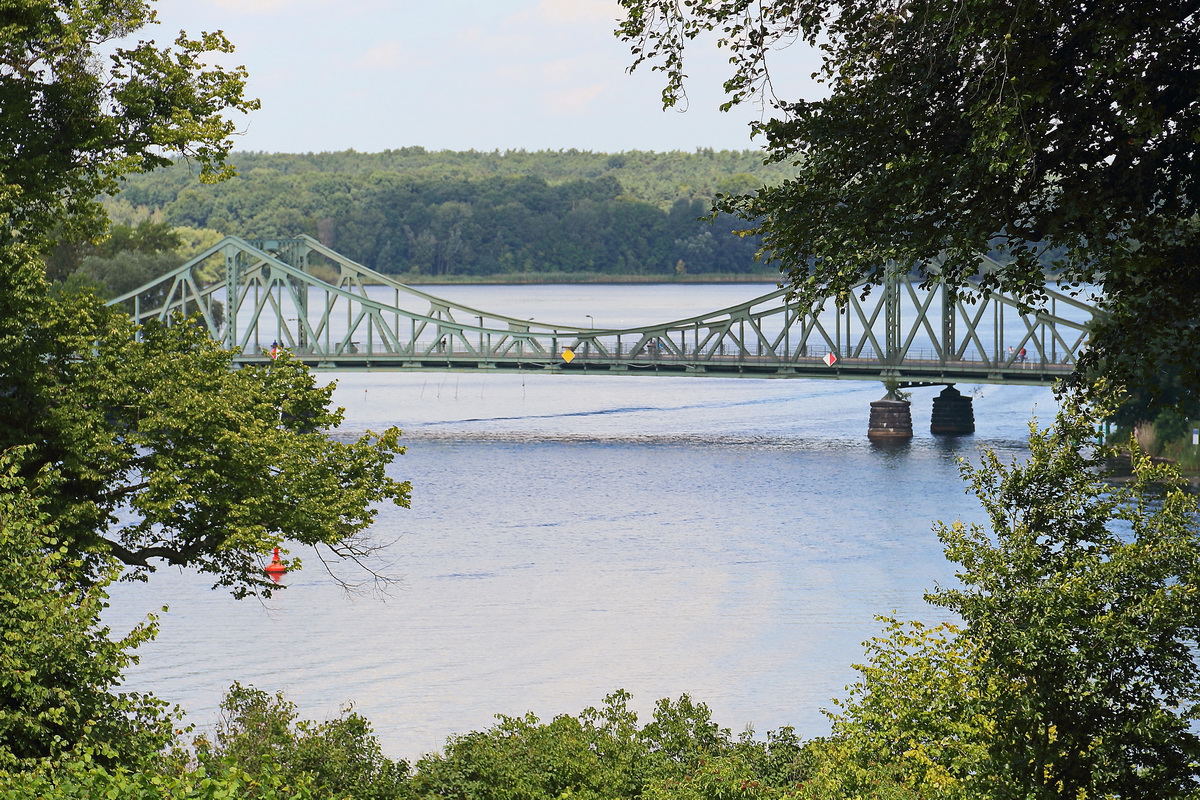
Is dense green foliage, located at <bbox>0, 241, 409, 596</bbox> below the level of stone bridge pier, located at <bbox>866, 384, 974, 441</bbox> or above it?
above

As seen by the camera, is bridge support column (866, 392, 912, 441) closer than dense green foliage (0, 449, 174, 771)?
No

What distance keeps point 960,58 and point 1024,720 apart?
5.54 meters

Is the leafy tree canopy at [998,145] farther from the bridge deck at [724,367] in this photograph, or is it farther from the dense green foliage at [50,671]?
the bridge deck at [724,367]

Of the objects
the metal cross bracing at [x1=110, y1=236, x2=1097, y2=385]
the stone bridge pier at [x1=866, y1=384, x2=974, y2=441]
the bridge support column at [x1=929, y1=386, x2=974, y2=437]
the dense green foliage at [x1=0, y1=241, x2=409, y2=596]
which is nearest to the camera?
the dense green foliage at [x1=0, y1=241, x2=409, y2=596]

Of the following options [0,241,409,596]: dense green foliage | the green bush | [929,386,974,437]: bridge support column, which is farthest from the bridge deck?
the green bush

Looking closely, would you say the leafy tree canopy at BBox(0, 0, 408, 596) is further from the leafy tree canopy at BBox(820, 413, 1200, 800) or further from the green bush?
the leafy tree canopy at BBox(820, 413, 1200, 800)

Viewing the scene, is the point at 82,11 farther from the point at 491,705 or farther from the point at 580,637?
the point at 580,637

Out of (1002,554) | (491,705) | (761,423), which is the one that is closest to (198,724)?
(491,705)

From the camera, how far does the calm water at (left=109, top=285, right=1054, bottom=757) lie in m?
32.5

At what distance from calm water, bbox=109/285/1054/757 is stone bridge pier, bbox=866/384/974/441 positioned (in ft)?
3.48

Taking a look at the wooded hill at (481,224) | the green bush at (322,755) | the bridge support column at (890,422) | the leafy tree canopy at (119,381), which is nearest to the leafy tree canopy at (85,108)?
the leafy tree canopy at (119,381)

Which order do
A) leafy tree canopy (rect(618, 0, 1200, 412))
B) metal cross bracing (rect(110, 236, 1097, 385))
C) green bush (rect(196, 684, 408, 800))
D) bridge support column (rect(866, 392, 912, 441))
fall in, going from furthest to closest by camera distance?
1. metal cross bracing (rect(110, 236, 1097, 385))
2. bridge support column (rect(866, 392, 912, 441))
3. green bush (rect(196, 684, 408, 800))
4. leafy tree canopy (rect(618, 0, 1200, 412))

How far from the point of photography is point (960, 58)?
12.5 m

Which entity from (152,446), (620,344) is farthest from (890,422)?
(152,446)
